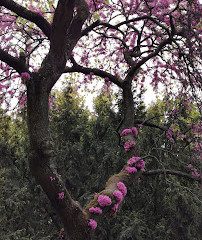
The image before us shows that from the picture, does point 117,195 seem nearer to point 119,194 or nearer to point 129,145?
point 119,194

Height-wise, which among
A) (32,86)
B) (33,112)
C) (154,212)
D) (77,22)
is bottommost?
(154,212)

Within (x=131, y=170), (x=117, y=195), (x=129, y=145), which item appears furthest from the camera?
(x=129, y=145)

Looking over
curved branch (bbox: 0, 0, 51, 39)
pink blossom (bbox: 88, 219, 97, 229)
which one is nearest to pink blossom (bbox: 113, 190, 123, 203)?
pink blossom (bbox: 88, 219, 97, 229)

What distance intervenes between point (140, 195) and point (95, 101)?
14.2ft

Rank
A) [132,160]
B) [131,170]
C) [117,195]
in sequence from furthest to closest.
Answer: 1. [132,160]
2. [131,170]
3. [117,195]

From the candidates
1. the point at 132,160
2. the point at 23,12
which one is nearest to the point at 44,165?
the point at 132,160

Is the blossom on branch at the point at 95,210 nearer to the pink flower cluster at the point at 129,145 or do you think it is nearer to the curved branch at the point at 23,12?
the pink flower cluster at the point at 129,145

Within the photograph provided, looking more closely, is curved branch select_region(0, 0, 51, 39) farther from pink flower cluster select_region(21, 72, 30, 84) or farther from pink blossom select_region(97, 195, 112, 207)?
pink blossom select_region(97, 195, 112, 207)

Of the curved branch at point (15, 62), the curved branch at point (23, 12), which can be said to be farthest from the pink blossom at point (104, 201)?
the curved branch at point (23, 12)

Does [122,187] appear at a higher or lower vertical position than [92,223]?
higher

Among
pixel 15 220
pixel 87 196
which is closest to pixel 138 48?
pixel 87 196

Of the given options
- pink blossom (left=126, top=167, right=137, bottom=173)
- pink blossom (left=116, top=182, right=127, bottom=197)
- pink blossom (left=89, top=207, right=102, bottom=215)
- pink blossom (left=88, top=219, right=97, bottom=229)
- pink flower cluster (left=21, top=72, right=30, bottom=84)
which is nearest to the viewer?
pink flower cluster (left=21, top=72, right=30, bottom=84)

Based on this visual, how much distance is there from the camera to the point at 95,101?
10.0 m

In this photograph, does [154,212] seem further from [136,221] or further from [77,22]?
[77,22]
